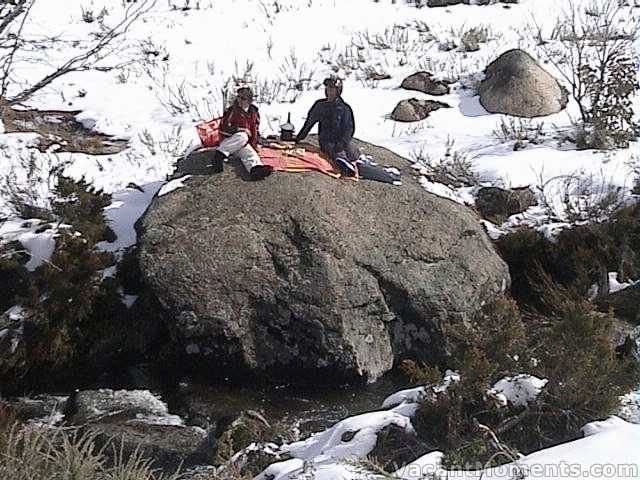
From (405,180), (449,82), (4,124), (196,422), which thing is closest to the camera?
(196,422)

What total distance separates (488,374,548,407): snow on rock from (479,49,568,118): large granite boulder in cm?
647

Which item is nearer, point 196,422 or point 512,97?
point 196,422

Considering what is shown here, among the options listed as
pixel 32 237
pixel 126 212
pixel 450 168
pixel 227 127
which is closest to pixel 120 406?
pixel 32 237

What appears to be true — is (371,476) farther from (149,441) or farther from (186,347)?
(186,347)

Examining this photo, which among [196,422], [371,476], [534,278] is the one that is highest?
[371,476]

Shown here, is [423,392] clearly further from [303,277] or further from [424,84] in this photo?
[424,84]

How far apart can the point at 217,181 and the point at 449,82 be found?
208 inches

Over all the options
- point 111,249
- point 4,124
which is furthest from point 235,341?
point 4,124

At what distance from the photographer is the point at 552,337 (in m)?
4.84

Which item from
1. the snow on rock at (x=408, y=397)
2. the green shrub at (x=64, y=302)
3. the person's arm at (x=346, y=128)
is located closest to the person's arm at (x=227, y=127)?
the person's arm at (x=346, y=128)

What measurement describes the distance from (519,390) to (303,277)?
242 cm

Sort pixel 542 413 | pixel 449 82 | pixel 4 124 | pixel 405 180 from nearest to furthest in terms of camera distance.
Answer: pixel 542 413 < pixel 405 180 < pixel 4 124 < pixel 449 82

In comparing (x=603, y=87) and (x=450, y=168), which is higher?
(x=603, y=87)

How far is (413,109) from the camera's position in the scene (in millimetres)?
10938
